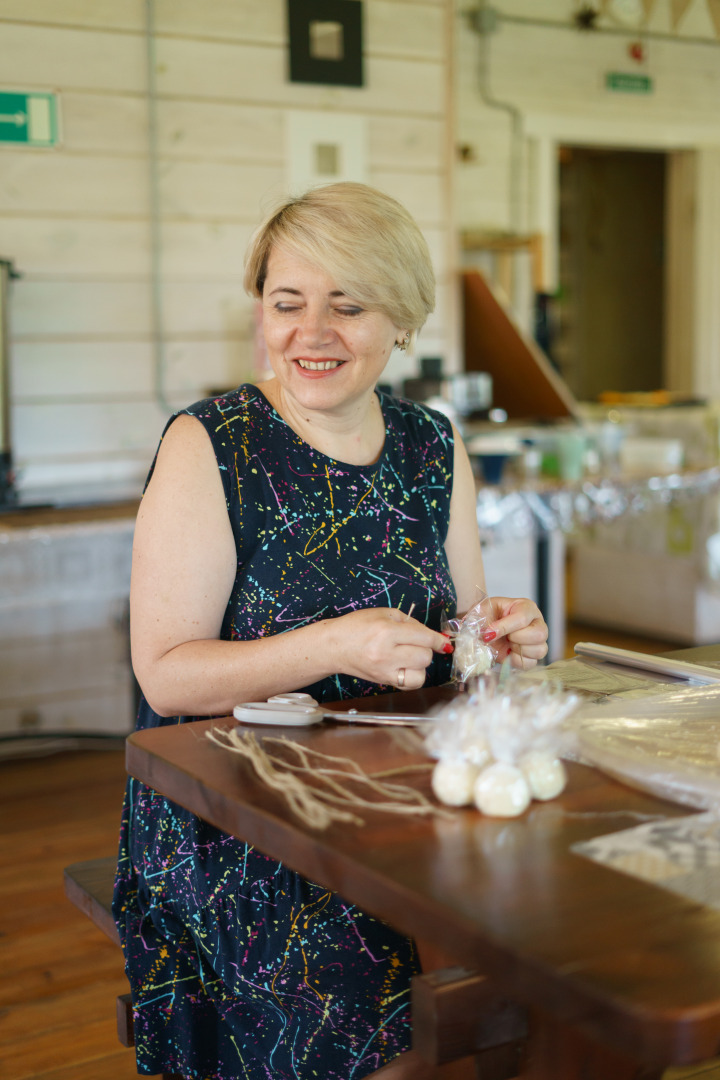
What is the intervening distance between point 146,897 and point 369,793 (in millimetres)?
540

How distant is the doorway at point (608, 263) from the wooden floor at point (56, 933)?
5894 millimetres

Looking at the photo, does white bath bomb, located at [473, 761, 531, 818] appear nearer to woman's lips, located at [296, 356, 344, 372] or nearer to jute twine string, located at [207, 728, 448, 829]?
jute twine string, located at [207, 728, 448, 829]

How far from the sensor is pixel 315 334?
1408mm

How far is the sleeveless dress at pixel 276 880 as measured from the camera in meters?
1.18

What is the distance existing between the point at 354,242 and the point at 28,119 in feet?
6.53

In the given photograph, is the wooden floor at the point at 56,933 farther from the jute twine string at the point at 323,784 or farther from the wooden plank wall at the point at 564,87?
the wooden plank wall at the point at 564,87

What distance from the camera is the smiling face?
1.41 m

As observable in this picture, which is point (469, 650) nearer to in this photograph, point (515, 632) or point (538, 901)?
point (515, 632)

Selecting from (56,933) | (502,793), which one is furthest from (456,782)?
(56,933)

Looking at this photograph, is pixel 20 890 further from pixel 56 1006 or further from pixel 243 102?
pixel 243 102

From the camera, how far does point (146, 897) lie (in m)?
1.34

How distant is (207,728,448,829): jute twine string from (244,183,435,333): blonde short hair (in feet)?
2.04

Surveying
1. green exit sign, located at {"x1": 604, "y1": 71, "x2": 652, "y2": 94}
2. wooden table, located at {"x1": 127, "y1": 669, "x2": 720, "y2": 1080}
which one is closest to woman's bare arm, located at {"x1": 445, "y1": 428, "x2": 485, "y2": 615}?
wooden table, located at {"x1": 127, "y1": 669, "x2": 720, "y2": 1080}

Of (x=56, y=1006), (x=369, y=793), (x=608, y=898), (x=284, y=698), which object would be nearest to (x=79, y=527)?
(x=56, y=1006)
